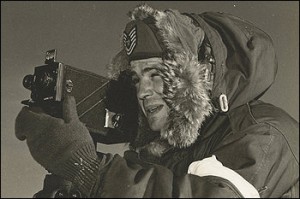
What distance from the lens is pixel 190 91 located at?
1.14 m

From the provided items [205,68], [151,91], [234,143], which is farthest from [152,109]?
[234,143]

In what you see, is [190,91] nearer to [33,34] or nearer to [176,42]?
[176,42]

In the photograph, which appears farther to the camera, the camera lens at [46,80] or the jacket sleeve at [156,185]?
the camera lens at [46,80]

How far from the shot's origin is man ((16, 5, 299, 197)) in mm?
914

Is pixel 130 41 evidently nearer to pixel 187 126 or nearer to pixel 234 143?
pixel 187 126

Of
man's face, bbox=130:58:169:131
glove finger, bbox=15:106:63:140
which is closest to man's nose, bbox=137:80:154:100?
man's face, bbox=130:58:169:131

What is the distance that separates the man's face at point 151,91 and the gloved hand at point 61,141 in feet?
0.67

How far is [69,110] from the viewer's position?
1040 millimetres

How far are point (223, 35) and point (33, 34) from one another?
2.65ft

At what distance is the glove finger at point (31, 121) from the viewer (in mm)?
1035

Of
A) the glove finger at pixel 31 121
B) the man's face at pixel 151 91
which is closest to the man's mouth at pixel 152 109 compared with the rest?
the man's face at pixel 151 91


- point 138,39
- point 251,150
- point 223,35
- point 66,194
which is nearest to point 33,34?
point 138,39

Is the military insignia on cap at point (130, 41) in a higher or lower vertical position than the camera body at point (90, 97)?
higher

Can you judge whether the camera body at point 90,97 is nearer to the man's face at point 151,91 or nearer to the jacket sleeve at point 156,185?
the man's face at point 151,91
